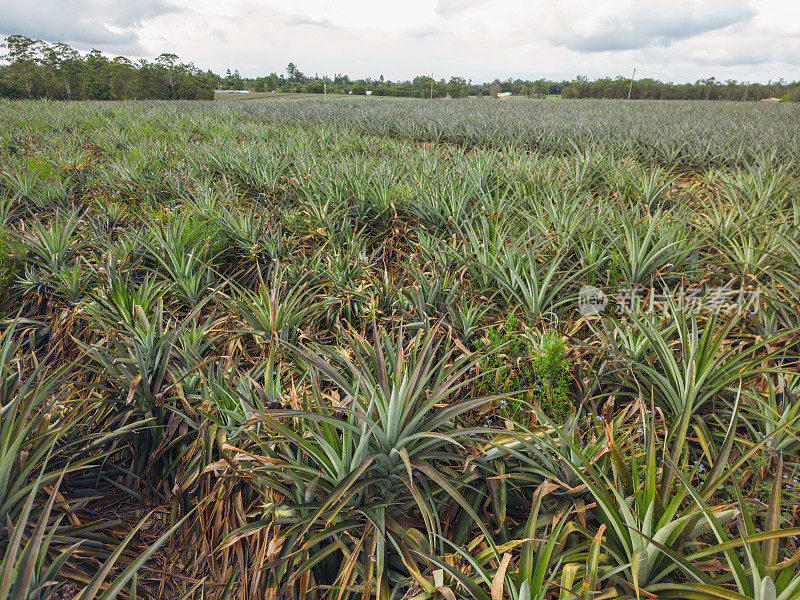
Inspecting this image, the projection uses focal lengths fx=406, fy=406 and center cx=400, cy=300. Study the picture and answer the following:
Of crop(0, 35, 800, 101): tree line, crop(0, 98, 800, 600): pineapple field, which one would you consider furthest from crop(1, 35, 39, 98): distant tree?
crop(0, 98, 800, 600): pineapple field

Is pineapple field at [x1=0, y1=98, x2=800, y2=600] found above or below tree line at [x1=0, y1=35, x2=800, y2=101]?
below

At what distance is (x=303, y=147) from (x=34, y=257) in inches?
142

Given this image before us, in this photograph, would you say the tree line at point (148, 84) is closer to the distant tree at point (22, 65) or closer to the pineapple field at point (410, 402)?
the distant tree at point (22, 65)

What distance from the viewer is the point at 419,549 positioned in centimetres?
114

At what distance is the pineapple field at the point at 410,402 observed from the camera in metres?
1.06

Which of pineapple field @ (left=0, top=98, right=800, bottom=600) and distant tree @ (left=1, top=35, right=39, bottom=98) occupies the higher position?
distant tree @ (left=1, top=35, right=39, bottom=98)

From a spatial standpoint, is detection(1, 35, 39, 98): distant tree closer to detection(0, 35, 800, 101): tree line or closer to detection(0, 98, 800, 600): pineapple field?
detection(0, 35, 800, 101): tree line

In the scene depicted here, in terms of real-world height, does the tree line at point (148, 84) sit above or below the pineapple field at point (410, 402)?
above

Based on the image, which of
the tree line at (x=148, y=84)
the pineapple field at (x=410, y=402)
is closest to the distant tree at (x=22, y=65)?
the tree line at (x=148, y=84)

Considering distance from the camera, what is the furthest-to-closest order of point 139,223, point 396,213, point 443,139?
point 443,139 → point 139,223 → point 396,213

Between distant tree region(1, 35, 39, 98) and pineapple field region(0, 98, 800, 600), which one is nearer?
pineapple field region(0, 98, 800, 600)

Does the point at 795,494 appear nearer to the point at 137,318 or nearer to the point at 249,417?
the point at 249,417

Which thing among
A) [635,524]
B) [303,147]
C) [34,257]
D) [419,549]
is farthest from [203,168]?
[635,524]

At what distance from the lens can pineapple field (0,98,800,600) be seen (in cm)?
106
